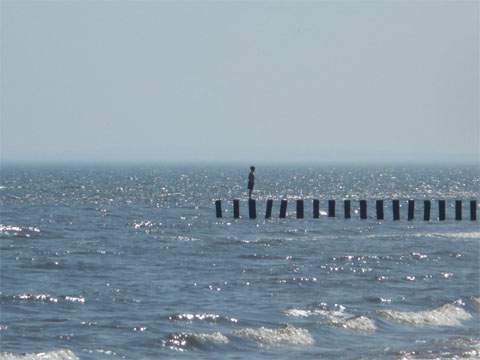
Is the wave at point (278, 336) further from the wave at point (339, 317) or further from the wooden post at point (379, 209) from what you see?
the wooden post at point (379, 209)

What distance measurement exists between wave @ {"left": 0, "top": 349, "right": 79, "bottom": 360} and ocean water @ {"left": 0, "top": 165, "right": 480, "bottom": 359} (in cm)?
2

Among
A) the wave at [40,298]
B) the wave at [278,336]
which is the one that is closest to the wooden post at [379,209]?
the wave at [40,298]

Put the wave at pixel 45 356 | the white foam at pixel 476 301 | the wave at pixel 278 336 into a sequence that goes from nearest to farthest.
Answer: the wave at pixel 45 356, the wave at pixel 278 336, the white foam at pixel 476 301

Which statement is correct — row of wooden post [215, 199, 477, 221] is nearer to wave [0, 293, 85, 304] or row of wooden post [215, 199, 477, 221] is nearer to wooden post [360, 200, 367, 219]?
wooden post [360, 200, 367, 219]

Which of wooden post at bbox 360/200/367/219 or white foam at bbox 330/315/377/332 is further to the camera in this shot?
wooden post at bbox 360/200/367/219

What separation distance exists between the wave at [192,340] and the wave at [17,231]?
21723 millimetres

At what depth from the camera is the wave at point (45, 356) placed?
63.4 ft

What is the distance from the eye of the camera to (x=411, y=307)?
25.3 metres

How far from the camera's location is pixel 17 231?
44.2 metres

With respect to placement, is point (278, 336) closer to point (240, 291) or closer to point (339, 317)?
point (339, 317)

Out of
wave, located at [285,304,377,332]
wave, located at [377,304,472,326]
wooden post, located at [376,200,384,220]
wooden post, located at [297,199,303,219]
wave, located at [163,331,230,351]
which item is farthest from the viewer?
wooden post, located at [297,199,303,219]

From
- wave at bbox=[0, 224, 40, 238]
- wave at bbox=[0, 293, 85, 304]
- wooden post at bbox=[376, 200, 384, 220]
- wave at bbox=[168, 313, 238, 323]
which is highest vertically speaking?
wooden post at bbox=[376, 200, 384, 220]

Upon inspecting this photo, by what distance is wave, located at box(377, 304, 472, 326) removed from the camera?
2348 cm

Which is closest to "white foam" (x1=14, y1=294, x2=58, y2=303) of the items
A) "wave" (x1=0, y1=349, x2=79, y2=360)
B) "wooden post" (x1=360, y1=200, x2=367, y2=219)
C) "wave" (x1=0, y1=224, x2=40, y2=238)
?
"wave" (x1=0, y1=349, x2=79, y2=360)
